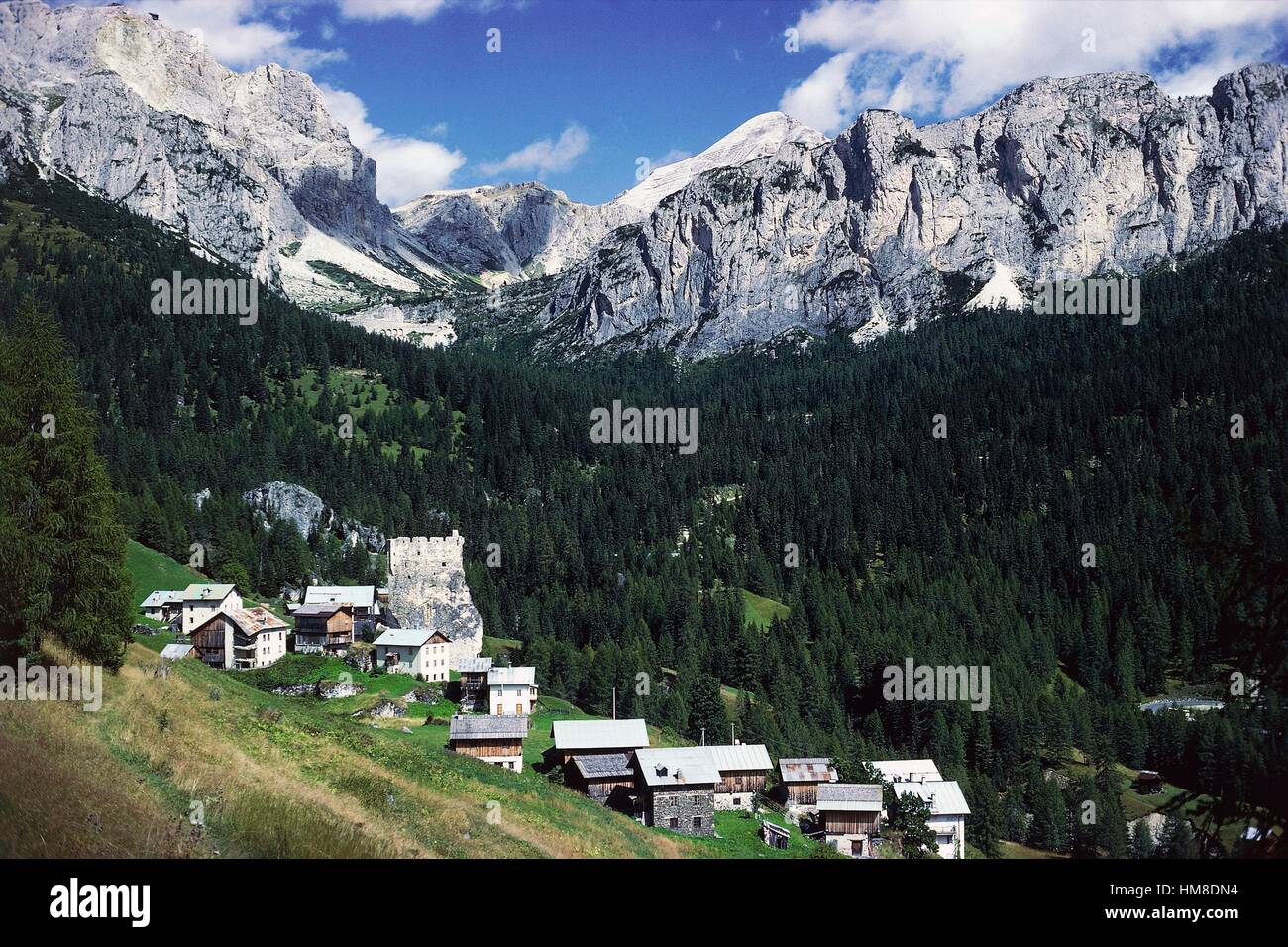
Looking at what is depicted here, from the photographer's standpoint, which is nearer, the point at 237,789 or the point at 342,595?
the point at 237,789

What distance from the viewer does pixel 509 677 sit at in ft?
256

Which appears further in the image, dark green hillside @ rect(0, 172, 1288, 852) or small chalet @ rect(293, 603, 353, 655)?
dark green hillside @ rect(0, 172, 1288, 852)

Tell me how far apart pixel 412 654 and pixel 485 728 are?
27592mm

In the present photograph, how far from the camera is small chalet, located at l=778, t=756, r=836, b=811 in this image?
6719cm

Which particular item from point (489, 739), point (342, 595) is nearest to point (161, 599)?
point (342, 595)

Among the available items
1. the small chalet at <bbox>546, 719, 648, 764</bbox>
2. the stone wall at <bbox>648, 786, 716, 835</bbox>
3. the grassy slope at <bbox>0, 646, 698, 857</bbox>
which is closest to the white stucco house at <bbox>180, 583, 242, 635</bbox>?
the small chalet at <bbox>546, 719, 648, 764</bbox>

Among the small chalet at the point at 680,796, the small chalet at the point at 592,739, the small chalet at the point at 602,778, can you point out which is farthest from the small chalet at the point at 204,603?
the small chalet at the point at 680,796

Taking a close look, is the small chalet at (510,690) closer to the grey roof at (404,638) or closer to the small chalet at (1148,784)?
the grey roof at (404,638)

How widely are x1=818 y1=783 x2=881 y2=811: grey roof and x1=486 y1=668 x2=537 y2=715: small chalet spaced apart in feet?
87.4

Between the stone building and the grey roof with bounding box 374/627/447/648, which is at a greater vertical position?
the stone building

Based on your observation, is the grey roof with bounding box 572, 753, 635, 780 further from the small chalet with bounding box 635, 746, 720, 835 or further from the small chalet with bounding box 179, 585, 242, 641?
the small chalet with bounding box 179, 585, 242, 641

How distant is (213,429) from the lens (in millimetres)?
162625
